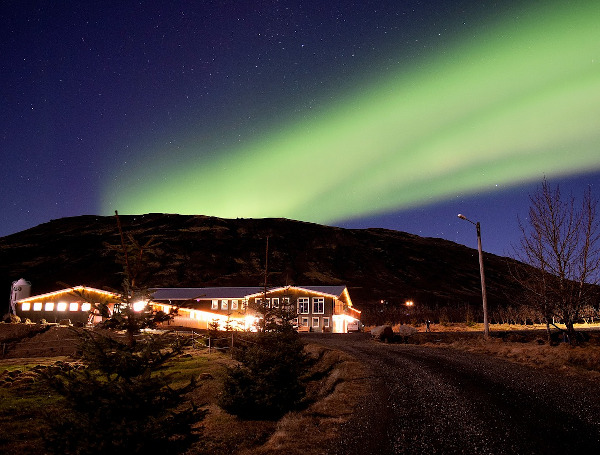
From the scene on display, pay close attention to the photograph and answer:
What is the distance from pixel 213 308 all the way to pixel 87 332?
208 ft

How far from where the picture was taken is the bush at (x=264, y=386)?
15195 millimetres

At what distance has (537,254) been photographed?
2036cm

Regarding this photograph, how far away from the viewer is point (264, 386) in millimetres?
15266

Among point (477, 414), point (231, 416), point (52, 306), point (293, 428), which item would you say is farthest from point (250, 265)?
point (477, 414)

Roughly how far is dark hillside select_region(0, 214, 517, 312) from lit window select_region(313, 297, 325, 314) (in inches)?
2148

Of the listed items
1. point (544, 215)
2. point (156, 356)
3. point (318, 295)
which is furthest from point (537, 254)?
point (318, 295)

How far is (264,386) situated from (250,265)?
482 ft

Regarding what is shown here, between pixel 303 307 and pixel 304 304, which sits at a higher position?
pixel 304 304

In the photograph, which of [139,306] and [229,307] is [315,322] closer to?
[229,307]

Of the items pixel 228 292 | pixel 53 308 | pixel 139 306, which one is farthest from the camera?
pixel 228 292

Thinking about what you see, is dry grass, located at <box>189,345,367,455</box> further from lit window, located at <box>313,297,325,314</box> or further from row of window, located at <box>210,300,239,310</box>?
row of window, located at <box>210,300,239,310</box>

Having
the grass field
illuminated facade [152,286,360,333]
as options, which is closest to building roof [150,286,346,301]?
illuminated facade [152,286,360,333]

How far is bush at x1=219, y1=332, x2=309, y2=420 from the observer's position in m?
15.2

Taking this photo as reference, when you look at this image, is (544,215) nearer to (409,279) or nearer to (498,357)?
(498,357)
